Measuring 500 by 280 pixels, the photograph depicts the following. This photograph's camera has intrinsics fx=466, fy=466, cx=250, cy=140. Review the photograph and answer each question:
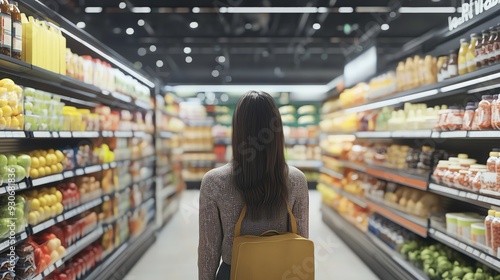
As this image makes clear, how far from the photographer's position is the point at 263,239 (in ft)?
6.66

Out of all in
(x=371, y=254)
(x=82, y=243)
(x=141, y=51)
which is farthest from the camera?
(x=141, y=51)

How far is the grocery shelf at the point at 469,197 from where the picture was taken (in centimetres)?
305

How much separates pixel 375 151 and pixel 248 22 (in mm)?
4863

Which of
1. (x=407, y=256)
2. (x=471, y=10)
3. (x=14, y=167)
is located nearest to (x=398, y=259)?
(x=407, y=256)

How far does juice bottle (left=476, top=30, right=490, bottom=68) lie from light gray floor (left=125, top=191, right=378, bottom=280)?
2634 millimetres

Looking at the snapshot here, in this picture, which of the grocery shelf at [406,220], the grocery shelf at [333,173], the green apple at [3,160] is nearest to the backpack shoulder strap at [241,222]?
the green apple at [3,160]

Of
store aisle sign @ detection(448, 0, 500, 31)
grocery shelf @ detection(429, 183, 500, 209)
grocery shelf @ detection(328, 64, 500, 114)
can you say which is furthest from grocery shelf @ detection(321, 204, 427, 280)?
store aisle sign @ detection(448, 0, 500, 31)

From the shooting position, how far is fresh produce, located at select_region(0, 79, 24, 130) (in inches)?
106

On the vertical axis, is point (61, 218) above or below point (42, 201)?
below

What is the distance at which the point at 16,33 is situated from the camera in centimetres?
279

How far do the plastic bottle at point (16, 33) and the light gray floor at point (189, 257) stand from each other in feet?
9.67

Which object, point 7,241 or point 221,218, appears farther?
point 7,241

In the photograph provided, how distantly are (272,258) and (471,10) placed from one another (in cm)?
285

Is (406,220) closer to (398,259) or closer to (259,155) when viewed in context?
(398,259)
